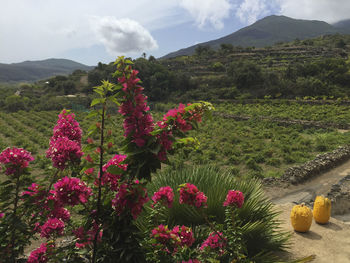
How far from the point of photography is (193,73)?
1886 inches

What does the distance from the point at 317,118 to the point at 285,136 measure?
564cm

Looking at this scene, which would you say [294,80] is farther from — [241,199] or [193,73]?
[241,199]

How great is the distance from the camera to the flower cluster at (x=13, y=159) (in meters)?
1.46

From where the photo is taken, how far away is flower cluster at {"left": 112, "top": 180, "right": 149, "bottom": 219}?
151 cm

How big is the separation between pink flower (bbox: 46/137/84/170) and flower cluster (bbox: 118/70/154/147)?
1.17 ft

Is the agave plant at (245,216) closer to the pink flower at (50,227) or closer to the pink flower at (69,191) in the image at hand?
the pink flower at (50,227)

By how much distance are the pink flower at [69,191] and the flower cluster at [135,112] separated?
1.40 ft

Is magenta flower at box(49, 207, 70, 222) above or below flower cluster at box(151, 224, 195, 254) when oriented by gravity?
above

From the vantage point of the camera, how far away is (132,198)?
1529mm

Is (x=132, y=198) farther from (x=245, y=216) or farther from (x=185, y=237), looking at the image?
(x=245, y=216)

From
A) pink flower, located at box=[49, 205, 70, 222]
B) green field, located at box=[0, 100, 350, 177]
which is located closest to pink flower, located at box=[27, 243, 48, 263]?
pink flower, located at box=[49, 205, 70, 222]

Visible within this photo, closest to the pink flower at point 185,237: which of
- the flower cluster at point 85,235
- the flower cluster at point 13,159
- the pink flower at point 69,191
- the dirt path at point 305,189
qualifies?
the flower cluster at point 85,235

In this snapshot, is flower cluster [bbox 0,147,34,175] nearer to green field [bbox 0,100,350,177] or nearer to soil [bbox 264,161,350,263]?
soil [bbox 264,161,350,263]

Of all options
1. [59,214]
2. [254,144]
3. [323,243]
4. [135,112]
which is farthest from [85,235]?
[254,144]
